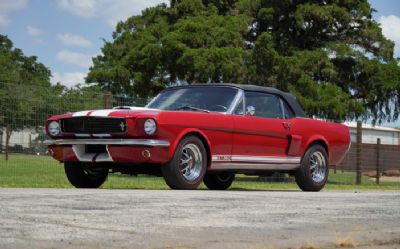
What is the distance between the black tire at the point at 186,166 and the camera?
1016cm

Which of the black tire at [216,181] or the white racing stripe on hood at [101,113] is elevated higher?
the white racing stripe on hood at [101,113]

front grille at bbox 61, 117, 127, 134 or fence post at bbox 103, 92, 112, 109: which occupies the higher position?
fence post at bbox 103, 92, 112, 109

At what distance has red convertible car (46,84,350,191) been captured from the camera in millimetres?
10070

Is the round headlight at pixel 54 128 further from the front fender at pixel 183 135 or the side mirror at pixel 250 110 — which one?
the side mirror at pixel 250 110

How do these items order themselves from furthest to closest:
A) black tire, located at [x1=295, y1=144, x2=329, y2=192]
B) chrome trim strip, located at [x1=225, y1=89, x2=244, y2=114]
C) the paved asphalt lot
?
black tire, located at [x1=295, y1=144, x2=329, y2=192], chrome trim strip, located at [x1=225, y1=89, x2=244, y2=114], the paved asphalt lot

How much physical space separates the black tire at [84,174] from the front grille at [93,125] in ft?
2.22

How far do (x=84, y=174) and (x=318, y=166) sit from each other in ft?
13.2

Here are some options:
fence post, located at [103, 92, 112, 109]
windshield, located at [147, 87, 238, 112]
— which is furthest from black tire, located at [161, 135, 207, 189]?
fence post, located at [103, 92, 112, 109]

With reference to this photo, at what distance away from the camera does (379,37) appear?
29.9m

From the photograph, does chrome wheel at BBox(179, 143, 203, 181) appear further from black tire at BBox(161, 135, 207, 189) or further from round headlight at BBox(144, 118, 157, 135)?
round headlight at BBox(144, 118, 157, 135)

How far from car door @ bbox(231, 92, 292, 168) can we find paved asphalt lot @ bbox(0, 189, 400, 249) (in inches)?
137

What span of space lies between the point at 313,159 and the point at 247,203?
5.60 metres

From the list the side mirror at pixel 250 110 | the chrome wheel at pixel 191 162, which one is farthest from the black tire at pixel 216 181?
the chrome wheel at pixel 191 162

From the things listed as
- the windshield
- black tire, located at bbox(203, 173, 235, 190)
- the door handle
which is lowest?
black tire, located at bbox(203, 173, 235, 190)
